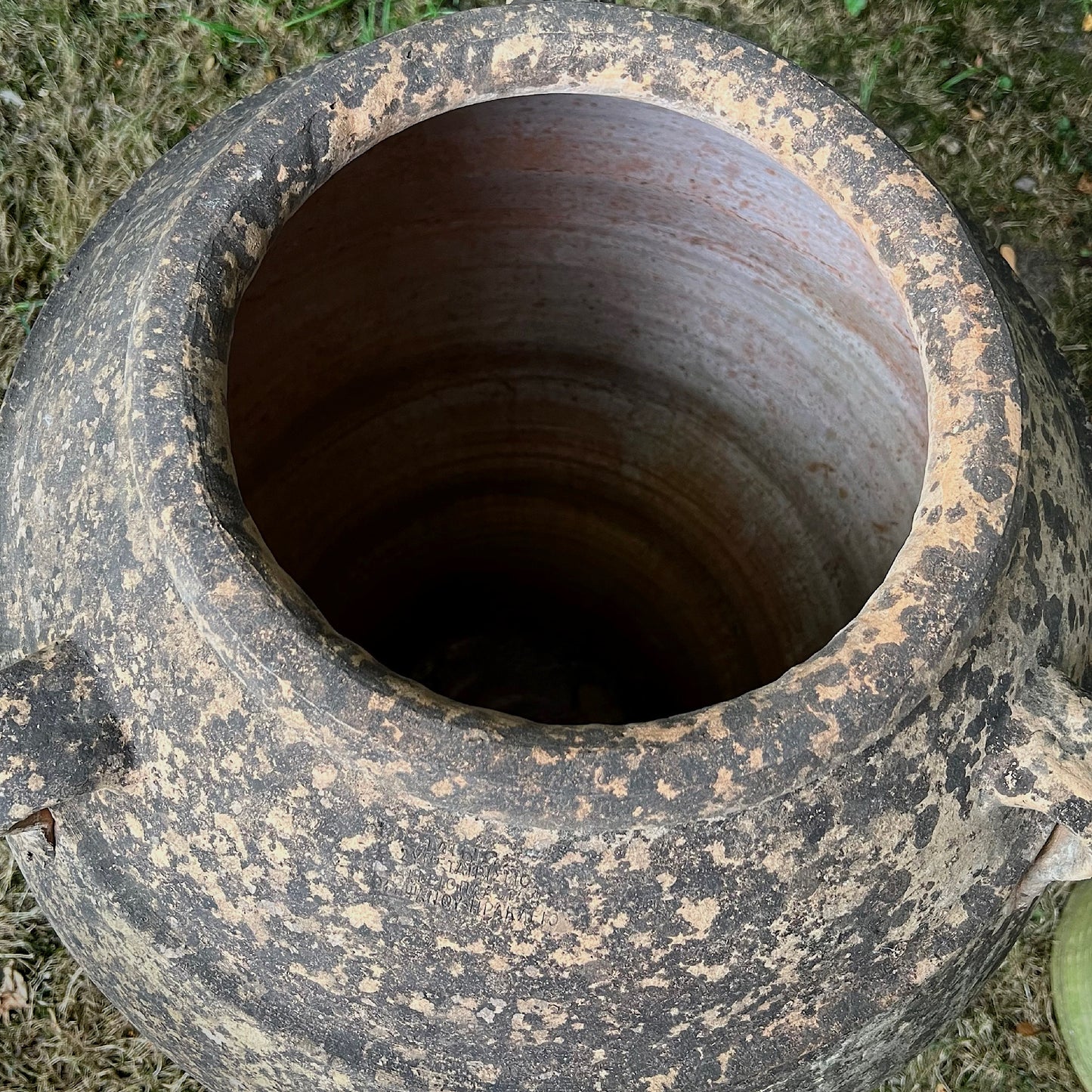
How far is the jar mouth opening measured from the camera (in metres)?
0.80

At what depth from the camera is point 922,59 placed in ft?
7.04

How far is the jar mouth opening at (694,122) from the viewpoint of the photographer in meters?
0.80

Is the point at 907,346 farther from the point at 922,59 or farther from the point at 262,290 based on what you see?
the point at 922,59

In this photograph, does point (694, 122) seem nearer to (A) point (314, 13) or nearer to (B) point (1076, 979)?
(A) point (314, 13)

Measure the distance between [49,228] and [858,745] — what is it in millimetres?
1801

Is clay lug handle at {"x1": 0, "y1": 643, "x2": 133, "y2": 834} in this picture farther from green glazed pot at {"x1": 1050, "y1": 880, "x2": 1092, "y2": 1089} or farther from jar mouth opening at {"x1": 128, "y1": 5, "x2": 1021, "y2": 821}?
green glazed pot at {"x1": 1050, "y1": 880, "x2": 1092, "y2": 1089}

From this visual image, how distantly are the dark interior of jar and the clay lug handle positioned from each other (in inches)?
17.8

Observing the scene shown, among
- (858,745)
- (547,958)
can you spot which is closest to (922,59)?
(858,745)

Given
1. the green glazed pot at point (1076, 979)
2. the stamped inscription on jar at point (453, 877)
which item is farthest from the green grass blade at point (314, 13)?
the green glazed pot at point (1076, 979)

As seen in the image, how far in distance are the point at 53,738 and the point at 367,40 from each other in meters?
1.63

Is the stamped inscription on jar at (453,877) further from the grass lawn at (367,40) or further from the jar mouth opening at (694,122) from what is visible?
the grass lawn at (367,40)

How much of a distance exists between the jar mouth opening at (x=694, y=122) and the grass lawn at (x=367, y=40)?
1232 millimetres

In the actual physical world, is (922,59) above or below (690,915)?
above

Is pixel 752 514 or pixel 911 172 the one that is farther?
pixel 752 514
